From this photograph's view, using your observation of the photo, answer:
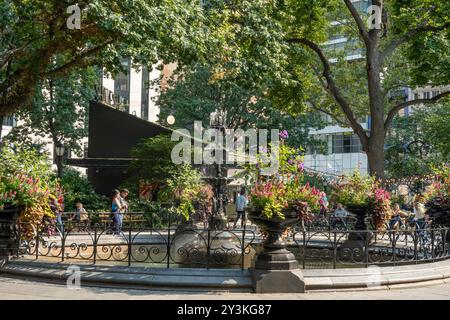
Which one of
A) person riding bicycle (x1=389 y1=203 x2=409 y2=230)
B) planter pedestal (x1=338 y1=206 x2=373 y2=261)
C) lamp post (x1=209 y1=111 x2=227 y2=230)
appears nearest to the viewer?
planter pedestal (x1=338 y1=206 x2=373 y2=261)

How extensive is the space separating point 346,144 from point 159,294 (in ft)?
195

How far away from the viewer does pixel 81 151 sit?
36.9 meters

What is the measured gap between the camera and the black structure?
29.6 metres

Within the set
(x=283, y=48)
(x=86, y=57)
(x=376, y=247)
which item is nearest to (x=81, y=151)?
(x=86, y=57)

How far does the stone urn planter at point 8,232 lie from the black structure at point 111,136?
59.6 feet

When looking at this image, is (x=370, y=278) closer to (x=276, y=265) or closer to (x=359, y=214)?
(x=276, y=265)

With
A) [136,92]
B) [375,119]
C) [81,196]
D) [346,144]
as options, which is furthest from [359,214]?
[346,144]
